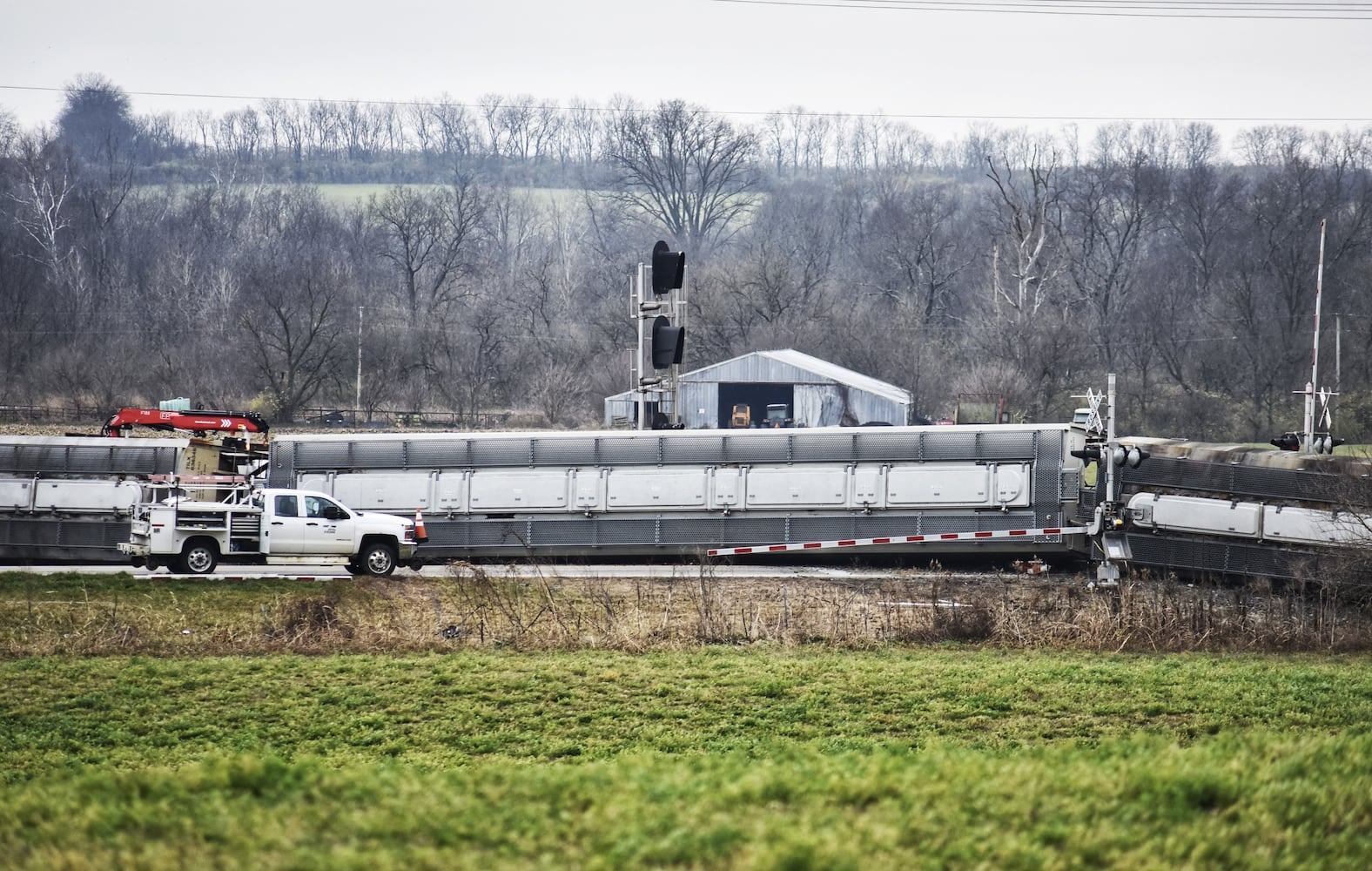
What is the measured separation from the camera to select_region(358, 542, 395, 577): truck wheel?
24312 mm

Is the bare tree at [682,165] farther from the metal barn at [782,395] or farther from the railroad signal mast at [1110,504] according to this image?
the railroad signal mast at [1110,504]

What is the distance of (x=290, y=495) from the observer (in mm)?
24016

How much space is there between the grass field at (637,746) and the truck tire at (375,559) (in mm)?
5437

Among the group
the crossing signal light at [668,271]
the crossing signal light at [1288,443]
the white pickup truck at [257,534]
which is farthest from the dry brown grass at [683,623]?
the crossing signal light at [1288,443]

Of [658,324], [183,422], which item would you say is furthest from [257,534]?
[183,422]

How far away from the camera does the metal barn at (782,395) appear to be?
5547 centimetres

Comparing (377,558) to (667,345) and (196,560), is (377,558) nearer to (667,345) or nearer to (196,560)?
(196,560)

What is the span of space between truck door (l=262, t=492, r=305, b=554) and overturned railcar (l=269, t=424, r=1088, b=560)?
2.61m

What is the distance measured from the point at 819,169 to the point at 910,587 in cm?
12857

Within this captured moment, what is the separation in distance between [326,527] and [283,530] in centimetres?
79

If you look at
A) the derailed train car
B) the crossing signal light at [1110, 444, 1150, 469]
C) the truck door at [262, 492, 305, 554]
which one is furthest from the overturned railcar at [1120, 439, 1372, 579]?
the derailed train car

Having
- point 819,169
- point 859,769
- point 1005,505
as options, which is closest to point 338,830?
point 859,769

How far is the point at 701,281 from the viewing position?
7794 cm

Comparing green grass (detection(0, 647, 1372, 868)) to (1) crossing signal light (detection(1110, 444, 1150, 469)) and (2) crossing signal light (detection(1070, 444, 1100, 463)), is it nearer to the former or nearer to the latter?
(1) crossing signal light (detection(1110, 444, 1150, 469))
